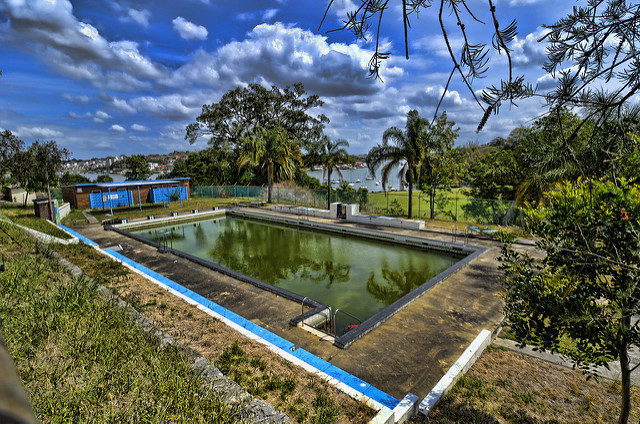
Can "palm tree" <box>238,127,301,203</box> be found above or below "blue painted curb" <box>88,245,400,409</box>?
above

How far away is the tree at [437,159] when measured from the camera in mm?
19781

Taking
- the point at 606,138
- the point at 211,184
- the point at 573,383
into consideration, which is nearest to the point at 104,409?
the point at 606,138

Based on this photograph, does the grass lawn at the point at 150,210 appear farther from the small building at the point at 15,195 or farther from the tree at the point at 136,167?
the tree at the point at 136,167

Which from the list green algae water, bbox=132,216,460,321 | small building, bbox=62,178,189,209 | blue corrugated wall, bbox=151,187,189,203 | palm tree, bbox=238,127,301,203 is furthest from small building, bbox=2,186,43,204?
palm tree, bbox=238,127,301,203

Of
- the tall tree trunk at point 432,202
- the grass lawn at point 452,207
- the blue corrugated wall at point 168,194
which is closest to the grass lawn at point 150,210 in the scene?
the blue corrugated wall at point 168,194

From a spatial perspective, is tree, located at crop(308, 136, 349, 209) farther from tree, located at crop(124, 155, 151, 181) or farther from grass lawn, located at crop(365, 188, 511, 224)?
tree, located at crop(124, 155, 151, 181)

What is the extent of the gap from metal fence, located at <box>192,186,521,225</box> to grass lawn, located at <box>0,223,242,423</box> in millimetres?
18373

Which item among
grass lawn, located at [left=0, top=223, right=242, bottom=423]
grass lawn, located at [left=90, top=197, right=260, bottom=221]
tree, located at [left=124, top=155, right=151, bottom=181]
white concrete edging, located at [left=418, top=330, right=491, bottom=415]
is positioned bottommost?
white concrete edging, located at [left=418, top=330, right=491, bottom=415]

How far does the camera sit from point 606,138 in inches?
114

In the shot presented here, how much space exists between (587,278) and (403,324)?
4.48m

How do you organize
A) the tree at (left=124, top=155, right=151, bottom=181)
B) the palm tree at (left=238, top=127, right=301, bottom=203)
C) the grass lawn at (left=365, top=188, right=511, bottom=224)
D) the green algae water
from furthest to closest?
the tree at (left=124, top=155, right=151, bottom=181) → the palm tree at (left=238, top=127, right=301, bottom=203) → the grass lawn at (left=365, top=188, right=511, bottom=224) → the green algae water

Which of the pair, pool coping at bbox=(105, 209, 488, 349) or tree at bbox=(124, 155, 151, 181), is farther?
tree at bbox=(124, 155, 151, 181)

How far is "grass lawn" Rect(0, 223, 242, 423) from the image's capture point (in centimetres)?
326

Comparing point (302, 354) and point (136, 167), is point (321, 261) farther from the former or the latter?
point (136, 167)
